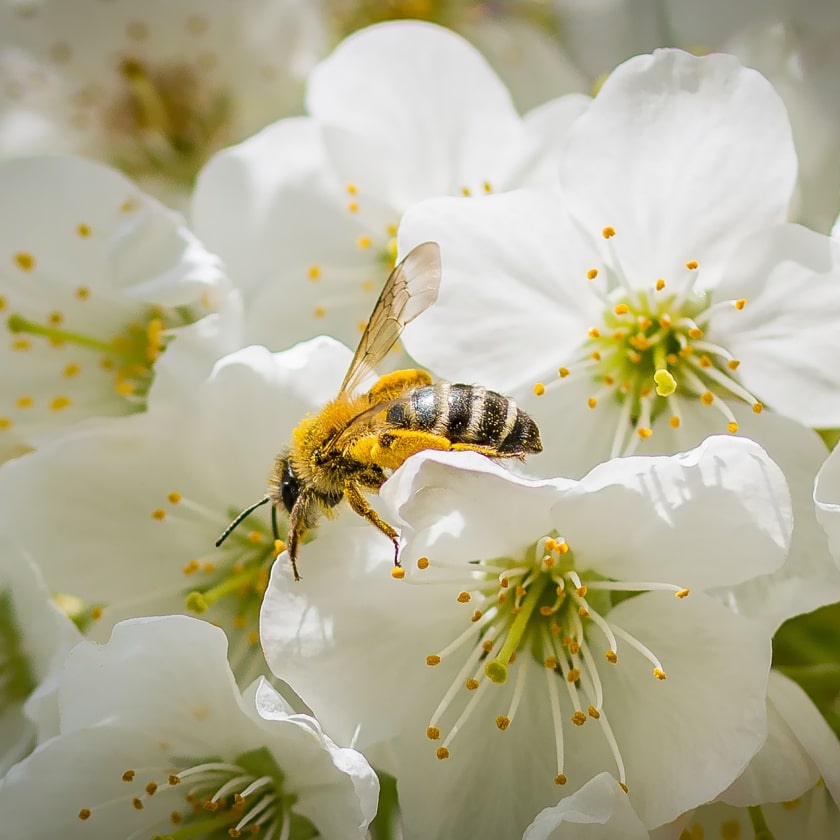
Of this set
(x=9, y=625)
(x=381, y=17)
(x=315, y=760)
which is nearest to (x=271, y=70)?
(x=381, y=17)

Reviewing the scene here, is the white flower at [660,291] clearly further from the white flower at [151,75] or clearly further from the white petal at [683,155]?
the white flower at [151,75]

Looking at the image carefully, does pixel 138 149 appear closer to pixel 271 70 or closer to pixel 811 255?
pixel 271 70

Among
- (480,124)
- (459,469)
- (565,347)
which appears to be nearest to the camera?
(459,469)

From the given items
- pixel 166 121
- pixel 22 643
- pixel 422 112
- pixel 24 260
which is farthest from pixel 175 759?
pixel 166 121

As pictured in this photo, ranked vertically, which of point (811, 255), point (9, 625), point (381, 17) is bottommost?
point (9, 625)

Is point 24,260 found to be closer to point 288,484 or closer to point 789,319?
point 288,484

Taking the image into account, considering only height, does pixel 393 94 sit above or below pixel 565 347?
above
